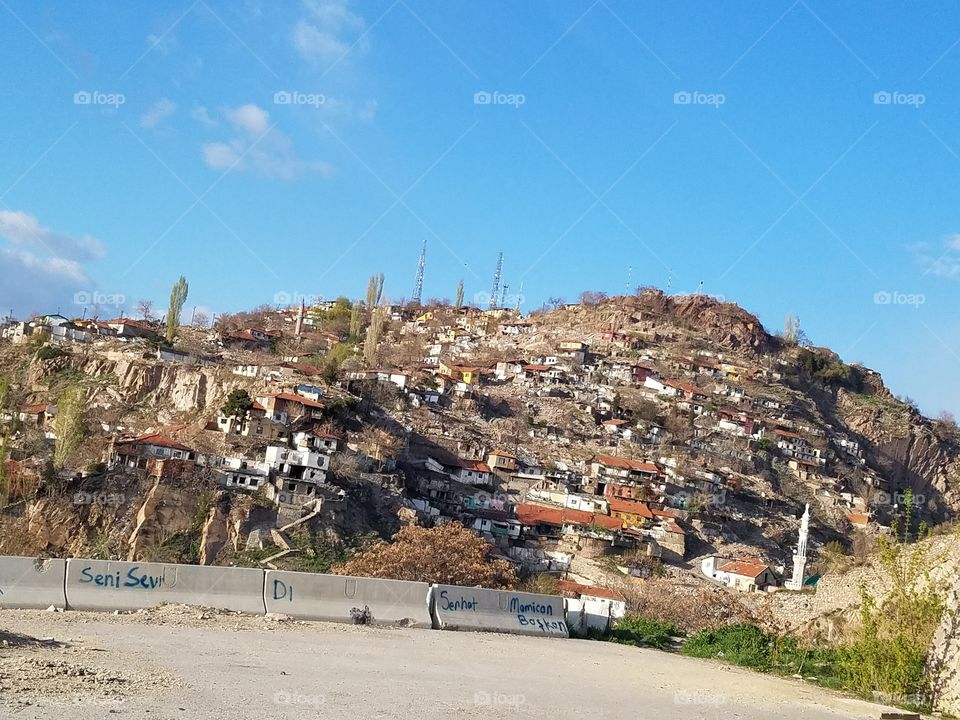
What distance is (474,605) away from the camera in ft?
47.1

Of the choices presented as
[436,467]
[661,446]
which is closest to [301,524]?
[436,467]

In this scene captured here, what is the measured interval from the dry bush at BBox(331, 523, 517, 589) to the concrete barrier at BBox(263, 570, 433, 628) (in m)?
6.54

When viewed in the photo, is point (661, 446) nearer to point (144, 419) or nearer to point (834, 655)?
point (144, 419)

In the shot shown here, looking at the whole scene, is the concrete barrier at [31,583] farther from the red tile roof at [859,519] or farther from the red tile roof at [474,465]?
the red tile roof at [859,519]

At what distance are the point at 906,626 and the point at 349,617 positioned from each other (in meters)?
7.31

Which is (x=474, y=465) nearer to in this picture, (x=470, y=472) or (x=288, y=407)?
(x=470, y=472)

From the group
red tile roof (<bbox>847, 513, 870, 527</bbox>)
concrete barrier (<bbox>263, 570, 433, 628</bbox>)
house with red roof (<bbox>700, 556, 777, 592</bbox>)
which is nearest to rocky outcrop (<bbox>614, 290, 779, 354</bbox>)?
red tile roof (<bbox>847, 513, 870, 527</bbox>)

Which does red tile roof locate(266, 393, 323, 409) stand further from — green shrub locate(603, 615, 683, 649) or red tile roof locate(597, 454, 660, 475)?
green shrub locate(603, 615, 683, 649)

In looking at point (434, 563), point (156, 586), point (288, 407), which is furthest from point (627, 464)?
point (156, 586)

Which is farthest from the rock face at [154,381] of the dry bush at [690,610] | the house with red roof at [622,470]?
the dry bush at [690,610]

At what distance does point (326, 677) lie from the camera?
825cm

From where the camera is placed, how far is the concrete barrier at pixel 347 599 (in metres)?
12.5

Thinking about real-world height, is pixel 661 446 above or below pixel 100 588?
above

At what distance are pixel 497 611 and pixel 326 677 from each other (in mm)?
6624
